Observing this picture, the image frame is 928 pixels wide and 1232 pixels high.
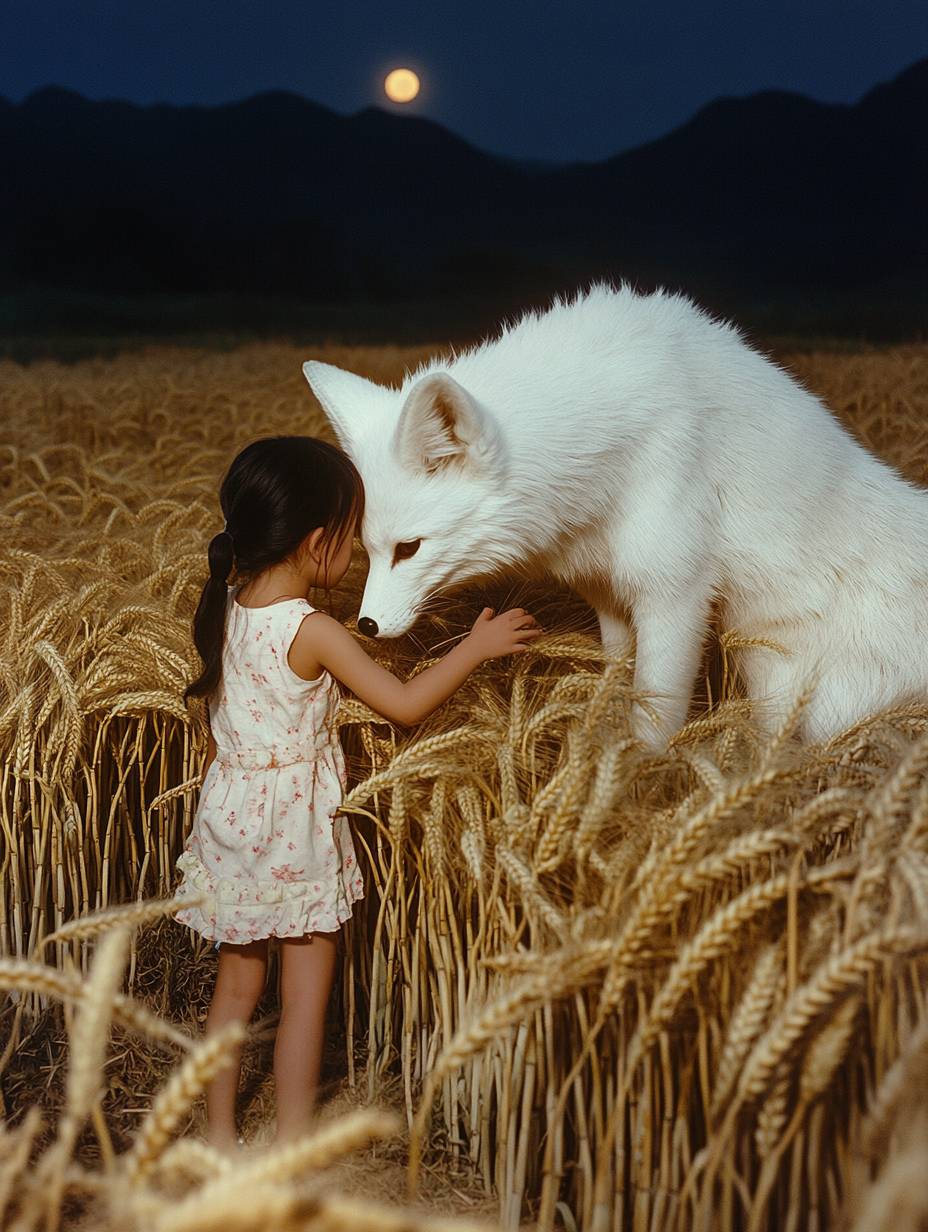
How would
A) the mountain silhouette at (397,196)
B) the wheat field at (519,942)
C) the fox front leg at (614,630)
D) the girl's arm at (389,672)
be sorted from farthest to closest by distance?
the mountain silhouette at (397,196) → the fox front leg at (614,630) → the girl's arm at (389,672) → the wheat field at (519,942)

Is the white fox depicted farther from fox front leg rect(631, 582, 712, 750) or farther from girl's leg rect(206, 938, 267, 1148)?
girl's leg rect(206, 938, 267, 1148)

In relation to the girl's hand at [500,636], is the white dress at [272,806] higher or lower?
lower

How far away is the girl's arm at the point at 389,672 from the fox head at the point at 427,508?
4.9 inches

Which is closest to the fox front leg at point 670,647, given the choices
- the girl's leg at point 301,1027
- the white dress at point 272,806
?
the white dress at point 272,806

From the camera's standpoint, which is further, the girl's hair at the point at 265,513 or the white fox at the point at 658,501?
the white fox at the point at 658,501

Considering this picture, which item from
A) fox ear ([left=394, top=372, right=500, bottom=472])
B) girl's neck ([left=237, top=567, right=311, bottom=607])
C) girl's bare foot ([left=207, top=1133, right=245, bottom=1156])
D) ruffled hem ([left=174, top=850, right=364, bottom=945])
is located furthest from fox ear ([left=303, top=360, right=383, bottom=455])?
girl's bare foot ([left=207, top=1133, right=245, bottom=1156])

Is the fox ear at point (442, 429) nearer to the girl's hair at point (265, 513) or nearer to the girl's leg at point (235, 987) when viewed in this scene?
the girl's hair at point (265, 513)

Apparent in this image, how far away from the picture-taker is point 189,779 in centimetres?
217

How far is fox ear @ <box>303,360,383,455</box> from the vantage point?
7.00ft

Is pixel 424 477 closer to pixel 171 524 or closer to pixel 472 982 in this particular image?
pixel 472 982

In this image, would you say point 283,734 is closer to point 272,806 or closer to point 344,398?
point 272,806

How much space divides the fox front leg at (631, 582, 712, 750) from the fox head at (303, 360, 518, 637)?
1.07 ft

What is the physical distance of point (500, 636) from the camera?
1.78 m

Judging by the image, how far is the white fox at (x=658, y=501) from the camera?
1957 millimetres
